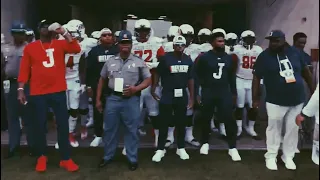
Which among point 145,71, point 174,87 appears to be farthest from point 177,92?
point 145,71

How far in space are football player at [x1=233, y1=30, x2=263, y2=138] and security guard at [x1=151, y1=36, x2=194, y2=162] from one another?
132 centimetres

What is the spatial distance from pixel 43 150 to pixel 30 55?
103 centimetres

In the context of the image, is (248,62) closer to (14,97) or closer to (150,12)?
(14,97)

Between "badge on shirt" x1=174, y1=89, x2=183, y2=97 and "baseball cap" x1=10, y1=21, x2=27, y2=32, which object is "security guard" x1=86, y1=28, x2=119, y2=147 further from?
"baseball cap" x1=10, y1=21, x2=27, y2=32

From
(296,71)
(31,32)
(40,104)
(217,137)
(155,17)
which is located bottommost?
(217,137)

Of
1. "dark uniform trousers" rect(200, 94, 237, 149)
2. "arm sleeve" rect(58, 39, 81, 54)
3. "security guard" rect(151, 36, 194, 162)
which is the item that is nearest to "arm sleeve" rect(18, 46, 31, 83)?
"arm sleeve" rect(58, 39, 81, 54)

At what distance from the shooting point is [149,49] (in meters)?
5.16

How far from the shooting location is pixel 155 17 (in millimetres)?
9742

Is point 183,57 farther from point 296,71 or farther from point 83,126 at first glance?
point 83,126

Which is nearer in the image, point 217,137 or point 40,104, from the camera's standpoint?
point 40,104

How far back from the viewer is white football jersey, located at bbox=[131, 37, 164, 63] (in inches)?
203

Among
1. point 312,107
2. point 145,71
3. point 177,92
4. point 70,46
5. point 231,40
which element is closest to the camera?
point 312,107

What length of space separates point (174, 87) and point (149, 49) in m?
0.83

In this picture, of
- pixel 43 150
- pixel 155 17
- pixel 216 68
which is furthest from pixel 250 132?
pixel 155 17
